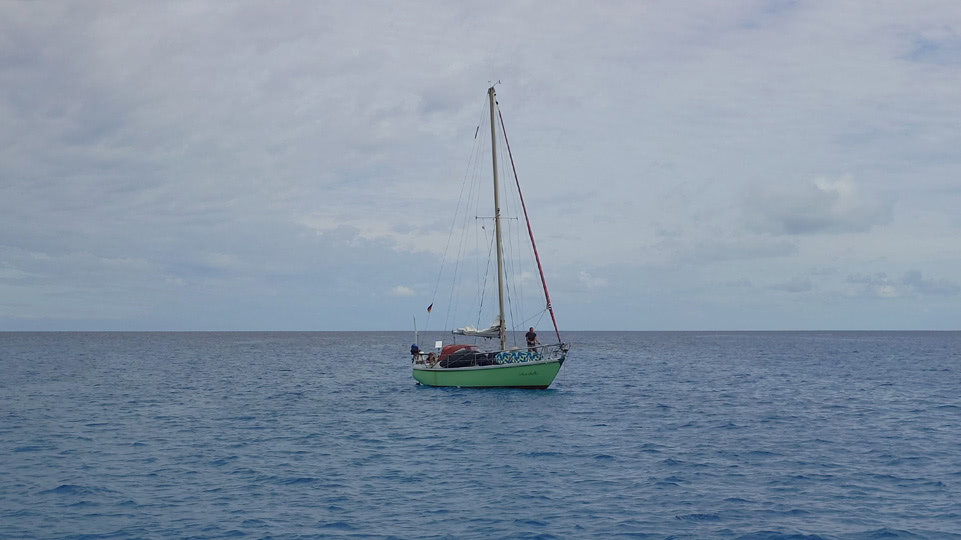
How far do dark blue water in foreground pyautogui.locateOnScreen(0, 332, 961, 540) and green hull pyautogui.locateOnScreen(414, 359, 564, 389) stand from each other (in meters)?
0.90

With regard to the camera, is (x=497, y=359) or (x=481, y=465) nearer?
(x=481, y=465)

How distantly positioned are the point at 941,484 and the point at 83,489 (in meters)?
28.5

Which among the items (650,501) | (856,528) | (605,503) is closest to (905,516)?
(856,528)

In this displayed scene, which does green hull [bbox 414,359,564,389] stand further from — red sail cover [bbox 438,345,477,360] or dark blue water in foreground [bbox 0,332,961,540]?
red sail cover [bbox 438,345,477,360]

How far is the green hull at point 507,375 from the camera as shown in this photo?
4759cm

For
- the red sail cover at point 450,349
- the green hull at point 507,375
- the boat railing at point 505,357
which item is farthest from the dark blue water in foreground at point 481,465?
the red sail cover at point 450,349

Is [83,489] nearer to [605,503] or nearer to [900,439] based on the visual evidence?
[605,503]

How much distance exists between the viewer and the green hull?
47.6 meters

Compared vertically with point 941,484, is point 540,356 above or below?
above

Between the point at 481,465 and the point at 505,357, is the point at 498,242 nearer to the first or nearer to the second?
the point at 505,357

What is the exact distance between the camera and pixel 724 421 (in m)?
38.3

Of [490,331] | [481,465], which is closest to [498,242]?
[490,331]

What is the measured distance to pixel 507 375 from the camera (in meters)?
47.9

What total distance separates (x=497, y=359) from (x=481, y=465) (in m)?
20.0
